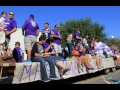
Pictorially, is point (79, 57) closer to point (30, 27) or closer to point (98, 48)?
point (98, 48)

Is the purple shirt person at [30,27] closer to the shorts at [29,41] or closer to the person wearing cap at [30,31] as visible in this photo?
the person wearing cap at [30,31]

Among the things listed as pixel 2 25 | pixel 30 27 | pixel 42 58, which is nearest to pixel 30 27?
pixel 30 27

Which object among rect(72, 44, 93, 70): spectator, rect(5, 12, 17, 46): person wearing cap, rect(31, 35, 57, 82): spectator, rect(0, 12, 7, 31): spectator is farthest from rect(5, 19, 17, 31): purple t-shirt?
rect(72, 44, 93, 70): spectator

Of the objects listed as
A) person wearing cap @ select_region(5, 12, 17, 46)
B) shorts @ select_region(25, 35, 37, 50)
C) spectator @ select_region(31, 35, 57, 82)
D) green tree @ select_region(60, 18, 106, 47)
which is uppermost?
green tree @ select_region(60, 18, 106, 47)

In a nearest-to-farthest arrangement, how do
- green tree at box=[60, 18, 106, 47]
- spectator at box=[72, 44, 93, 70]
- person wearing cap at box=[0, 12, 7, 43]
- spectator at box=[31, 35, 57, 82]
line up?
person wearing cap at box=[0, 12, 7, 43] < spectator at box=[31, 35, 57, 82] < spectator at box=[72, 44, 93, 70] < green tree at box=[60, 18, 106, 47]

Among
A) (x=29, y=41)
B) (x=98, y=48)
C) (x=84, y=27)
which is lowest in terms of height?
(x=29, y=41)

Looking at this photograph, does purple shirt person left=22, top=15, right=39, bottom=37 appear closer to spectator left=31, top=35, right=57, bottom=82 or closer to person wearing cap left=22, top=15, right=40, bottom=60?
person wearing cap left=22, top=15, right=40, bottom=60

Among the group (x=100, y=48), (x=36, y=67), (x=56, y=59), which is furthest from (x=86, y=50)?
(x=36, y=67)

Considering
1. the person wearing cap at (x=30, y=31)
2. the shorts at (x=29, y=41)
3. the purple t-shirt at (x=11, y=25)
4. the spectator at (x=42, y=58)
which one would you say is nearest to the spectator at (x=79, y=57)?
the person wearing cap at (x=30, y=31)

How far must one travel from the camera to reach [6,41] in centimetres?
704

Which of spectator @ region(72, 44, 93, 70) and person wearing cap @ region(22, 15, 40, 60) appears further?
spectator @ region(72, 44, 93, 70)
